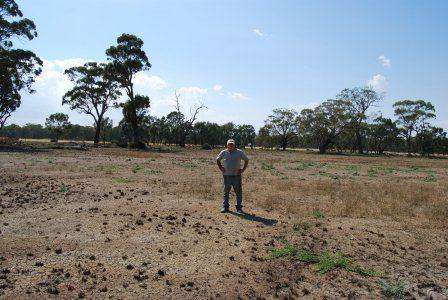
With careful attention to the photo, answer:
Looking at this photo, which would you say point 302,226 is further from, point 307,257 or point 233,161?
point 233,161

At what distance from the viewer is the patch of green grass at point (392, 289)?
6391 mm

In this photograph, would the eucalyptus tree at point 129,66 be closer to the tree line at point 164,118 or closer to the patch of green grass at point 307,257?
the tree line at point 164,118

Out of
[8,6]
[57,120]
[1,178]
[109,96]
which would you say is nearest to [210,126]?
[57,120]

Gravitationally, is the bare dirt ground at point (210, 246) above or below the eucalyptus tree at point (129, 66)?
below

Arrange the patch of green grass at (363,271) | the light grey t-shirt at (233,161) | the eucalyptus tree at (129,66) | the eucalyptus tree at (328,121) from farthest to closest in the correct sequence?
the eucalyptus tree at (328,121), the eucalyptus tree at (129,66), the light grey t-shirt at (233,161), the patch of green grass at (363,271)

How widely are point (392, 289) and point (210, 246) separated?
11.8 feet

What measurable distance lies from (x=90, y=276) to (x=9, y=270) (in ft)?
4.46

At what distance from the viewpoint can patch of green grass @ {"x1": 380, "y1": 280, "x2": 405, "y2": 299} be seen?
21.0ft

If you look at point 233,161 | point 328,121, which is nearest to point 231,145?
point 233,161

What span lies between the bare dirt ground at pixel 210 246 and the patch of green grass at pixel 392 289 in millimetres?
17

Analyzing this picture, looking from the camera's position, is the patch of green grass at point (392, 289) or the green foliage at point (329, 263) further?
the green foliage at point (329, 263)

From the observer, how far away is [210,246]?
330 inches

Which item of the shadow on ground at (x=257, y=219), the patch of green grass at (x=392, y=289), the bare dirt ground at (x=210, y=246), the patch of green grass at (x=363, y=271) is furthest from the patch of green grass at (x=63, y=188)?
the patch of green grass at (x=392, y=289)

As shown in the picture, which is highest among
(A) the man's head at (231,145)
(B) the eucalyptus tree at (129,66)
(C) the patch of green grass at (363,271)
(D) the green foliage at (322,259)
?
(B) the eucalyptus tree at (129,66)
